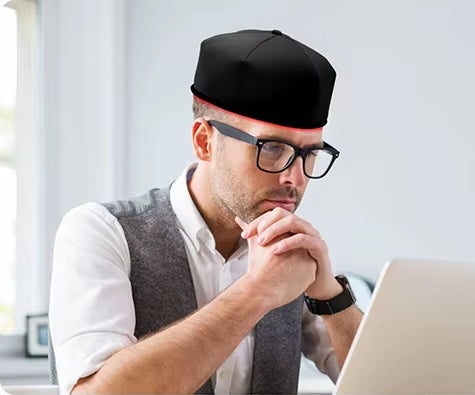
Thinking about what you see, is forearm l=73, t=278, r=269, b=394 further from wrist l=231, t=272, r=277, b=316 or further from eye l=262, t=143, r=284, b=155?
eye l=262, t=143, r=284, b=155

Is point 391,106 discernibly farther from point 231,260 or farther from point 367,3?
point 231,260

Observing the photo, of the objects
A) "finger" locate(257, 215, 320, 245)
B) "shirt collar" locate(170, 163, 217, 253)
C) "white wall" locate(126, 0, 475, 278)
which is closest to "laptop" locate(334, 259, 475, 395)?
"finger" locate(257, 215, 320, 245)

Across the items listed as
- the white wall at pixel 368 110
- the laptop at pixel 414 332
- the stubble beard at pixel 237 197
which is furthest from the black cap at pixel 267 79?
the white wall at pixel 368 110

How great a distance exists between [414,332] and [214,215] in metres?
0.62

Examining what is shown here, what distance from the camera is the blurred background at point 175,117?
8.94 ft

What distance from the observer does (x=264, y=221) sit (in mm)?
1589

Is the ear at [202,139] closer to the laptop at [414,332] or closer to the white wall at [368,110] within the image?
the laptop at [414,332]

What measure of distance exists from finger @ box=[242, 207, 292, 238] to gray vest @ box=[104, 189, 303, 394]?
23 cm

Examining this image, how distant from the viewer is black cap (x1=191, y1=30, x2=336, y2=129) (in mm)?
1716

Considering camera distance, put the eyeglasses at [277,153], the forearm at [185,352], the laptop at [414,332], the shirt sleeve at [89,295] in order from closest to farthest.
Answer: the laptop at [414,332] < the forearm at [185,352] < the shirt sleeve at [89,295] < the eyeglasses at [277,153]

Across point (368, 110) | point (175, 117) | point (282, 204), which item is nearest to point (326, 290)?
point (282, 204)

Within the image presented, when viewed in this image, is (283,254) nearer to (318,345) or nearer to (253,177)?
(253,177)

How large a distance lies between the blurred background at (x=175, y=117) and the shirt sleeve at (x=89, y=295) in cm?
123

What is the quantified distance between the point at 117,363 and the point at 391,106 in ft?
5.32
